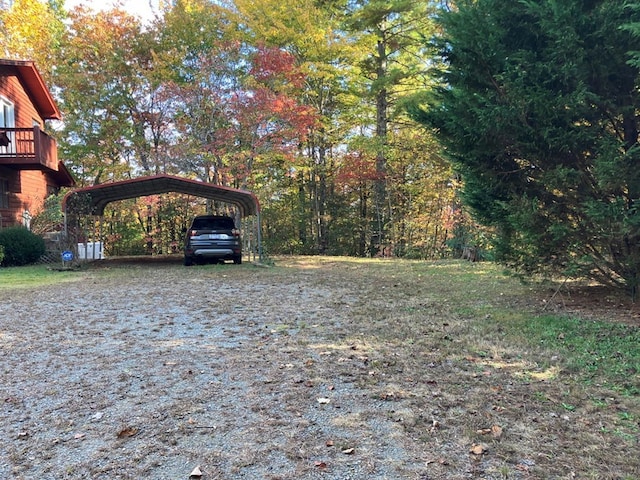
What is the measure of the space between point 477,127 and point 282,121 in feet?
34.7

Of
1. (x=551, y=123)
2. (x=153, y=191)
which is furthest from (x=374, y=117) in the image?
(x=551, y=123)

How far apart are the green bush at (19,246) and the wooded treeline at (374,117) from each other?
576 centimetres

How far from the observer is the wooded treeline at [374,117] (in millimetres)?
4996

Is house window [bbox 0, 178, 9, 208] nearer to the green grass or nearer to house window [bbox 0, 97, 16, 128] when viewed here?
house window [bbox 0, 97, 16, 128]

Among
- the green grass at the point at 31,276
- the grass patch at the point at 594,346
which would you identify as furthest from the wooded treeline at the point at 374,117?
the green grass at the point at 31,276

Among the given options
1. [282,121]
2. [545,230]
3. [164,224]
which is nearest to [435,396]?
[545,230]

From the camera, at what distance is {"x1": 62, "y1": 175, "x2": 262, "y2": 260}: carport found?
12.2 m

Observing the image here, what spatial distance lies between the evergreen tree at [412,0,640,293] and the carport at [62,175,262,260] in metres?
7.86

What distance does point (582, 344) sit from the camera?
4.13 meters

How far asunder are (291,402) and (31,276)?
31.6 ft

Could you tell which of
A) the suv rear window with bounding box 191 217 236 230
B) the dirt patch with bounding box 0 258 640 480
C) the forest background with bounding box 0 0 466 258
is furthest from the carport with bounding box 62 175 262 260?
the dirt patch with bounding box 0 258 640 480

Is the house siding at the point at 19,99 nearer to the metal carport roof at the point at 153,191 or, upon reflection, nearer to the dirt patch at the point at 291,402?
the metal carport roof at the point at 153,191

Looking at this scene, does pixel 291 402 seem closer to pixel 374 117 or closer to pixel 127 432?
pixel 127 432

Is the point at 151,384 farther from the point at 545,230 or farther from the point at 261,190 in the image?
the point at 261,190
